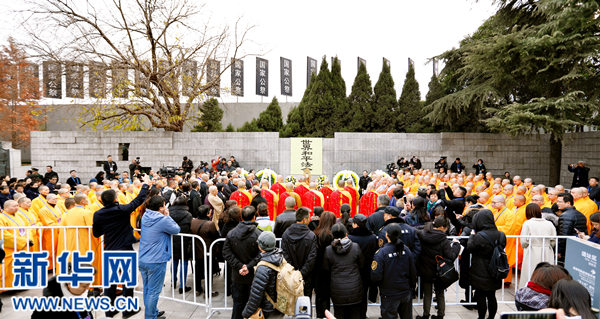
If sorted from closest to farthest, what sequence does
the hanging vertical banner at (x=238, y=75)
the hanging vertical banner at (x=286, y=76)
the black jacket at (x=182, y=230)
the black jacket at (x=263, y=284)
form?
the black jacket at (x=263, y=284) → the black jacket at (x=182, y=230) → the hanging vertical banner at (x=238, y=75) → the hanging vertical banner at (x=286, y=76)

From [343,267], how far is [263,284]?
1.09 m

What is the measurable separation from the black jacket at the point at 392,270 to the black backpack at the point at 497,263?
3.58 feet

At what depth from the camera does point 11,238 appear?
5.50m

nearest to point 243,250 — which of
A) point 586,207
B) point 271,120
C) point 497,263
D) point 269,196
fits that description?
point 497,263

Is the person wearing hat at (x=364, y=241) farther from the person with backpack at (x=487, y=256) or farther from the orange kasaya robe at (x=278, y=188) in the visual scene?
the orange kasaya robe at (x=278, y=188)

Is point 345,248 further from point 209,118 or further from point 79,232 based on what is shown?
point 209,118

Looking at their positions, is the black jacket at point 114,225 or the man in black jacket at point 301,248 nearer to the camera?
the man in black jacket at point 301,248

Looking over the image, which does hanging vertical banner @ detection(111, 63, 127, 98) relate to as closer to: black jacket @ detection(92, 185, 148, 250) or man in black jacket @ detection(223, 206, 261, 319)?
black jacket @ detection(92, 185, 148, 250)

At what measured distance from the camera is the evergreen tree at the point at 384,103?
20.7 m

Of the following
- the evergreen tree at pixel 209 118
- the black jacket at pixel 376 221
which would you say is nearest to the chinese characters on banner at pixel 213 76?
the evergreen tree at pixel 209 118

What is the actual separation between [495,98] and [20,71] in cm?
3047

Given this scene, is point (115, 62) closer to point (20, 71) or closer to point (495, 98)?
point (20, 71)

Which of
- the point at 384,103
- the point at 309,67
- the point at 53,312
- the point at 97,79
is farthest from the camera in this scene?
the point at 309,67

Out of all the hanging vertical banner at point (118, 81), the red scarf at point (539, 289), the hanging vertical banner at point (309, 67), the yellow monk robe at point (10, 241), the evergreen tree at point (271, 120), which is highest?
the hanging vertical banner at point (309, 67)
